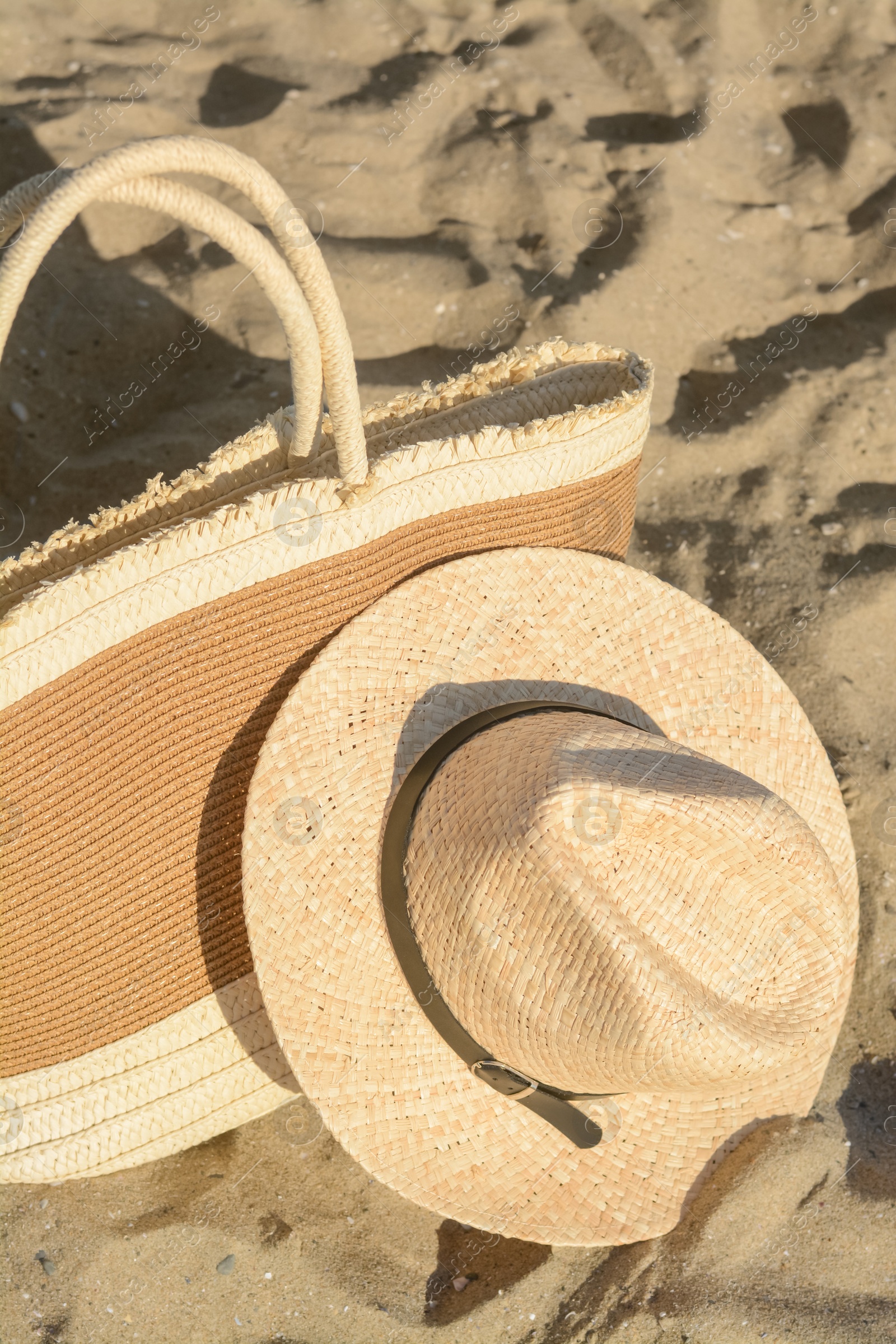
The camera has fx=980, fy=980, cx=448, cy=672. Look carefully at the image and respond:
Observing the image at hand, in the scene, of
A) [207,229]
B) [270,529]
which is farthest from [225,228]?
[270,529]

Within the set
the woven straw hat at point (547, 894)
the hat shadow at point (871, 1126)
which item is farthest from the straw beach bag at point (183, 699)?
the hat shadow at point (871, 1126)

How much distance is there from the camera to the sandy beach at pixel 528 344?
1.86 metres

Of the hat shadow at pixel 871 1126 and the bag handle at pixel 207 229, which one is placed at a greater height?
the bag handle at pixel 207 229

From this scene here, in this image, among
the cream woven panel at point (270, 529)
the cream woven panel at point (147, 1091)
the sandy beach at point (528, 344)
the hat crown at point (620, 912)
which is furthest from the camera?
the sandy beach at point (528, 344)

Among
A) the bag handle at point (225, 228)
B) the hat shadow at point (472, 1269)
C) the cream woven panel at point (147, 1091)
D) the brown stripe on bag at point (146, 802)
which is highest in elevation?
the bag handle at point (225, 228)

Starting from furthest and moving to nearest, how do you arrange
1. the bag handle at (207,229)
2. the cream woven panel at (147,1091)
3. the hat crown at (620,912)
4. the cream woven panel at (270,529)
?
1. the cream woven panel at (147,1091)
2. the cream woven panel at (270,529)
3. the hat crown at (620,912)
4. the bag handle at (207,229)

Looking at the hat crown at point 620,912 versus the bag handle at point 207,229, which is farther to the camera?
the hat crown at point 620,912

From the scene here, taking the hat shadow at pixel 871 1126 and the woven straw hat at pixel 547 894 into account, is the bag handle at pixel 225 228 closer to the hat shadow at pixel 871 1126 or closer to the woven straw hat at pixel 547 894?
the woven straw hat at pixel 547 894

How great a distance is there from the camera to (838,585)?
2.66m

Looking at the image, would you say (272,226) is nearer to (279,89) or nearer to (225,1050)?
(225,1050)

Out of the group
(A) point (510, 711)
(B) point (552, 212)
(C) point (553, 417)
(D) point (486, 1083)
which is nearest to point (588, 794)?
(A) point (510, 711)

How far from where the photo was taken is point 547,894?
1.39 m

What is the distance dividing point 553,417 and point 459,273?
1.42 metres

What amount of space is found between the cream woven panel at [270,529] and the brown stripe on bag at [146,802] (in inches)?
1.3
